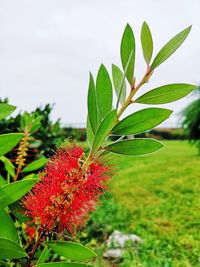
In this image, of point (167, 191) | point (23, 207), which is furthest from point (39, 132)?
point (167, 191)

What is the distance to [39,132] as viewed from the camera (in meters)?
3.69

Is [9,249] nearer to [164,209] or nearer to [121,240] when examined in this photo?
[121,240]

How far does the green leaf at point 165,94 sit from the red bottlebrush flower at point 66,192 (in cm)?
18

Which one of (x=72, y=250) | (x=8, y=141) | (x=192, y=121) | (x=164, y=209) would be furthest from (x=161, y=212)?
(x=192, y=121)

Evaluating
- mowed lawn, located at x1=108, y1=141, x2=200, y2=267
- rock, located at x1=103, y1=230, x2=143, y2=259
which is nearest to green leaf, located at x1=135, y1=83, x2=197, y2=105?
mowed lawn, located at x1=108, y1=141, x2=200, y2=267

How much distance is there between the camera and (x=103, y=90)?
1.00 m

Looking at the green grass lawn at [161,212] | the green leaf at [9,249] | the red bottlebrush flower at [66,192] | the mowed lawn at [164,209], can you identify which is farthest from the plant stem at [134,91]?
the green grass lawn at [161,212]

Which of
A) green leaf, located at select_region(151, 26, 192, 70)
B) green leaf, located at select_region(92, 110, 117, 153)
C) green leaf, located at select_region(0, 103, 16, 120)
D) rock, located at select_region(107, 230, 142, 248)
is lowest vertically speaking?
rock, located at select_region(107, 230, 142, 248)

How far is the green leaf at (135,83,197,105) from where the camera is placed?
944mm

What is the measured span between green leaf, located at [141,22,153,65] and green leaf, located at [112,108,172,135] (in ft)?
0.39

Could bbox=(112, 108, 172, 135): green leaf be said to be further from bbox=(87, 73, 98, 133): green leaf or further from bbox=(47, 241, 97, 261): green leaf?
bbox=(47, 241, 97, 261): green leaf

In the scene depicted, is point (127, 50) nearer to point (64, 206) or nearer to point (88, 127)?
point (88, 127)

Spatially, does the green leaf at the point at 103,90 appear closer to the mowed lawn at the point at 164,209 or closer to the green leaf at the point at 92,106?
the green leaf at the point at 92,106

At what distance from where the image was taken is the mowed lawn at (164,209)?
4.26m
